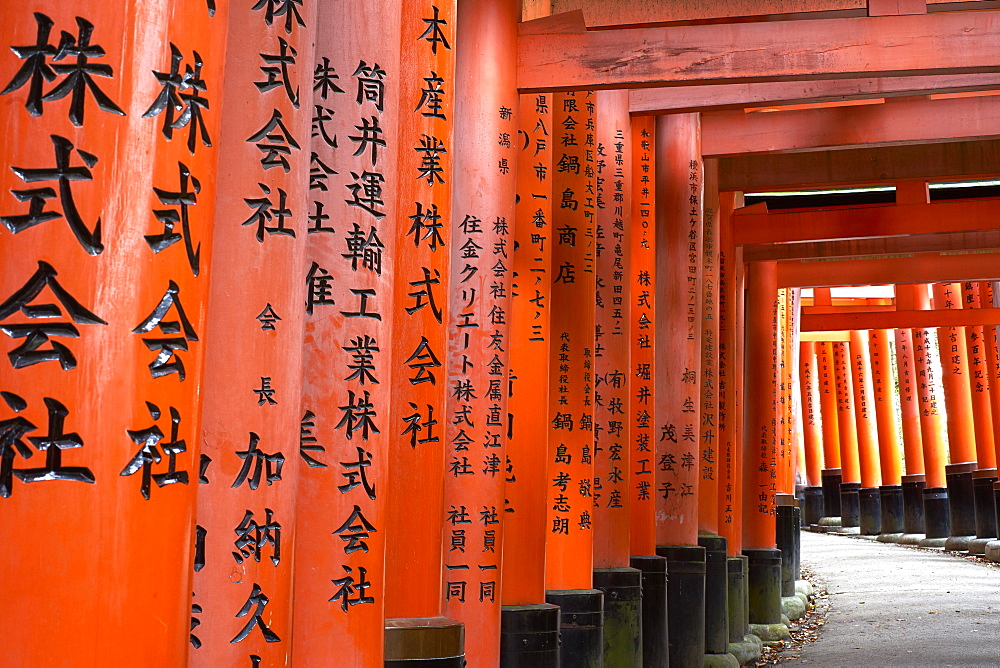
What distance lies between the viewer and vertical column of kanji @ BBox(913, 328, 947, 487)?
19.3m

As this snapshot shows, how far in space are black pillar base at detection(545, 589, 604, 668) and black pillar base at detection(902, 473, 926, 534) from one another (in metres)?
15.5

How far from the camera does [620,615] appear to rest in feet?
23.4

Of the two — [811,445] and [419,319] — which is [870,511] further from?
[419,319]

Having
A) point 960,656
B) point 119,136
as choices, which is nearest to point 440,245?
point 119,136

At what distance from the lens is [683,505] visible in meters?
8.80

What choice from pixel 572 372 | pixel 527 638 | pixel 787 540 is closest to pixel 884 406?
pixel 787 540

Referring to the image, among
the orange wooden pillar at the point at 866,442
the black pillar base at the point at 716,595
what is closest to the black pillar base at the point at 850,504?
the orange wooden pillar at the point at 866,442

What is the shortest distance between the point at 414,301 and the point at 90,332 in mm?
2354

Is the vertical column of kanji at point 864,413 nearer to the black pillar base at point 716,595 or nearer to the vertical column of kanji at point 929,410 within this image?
the vertical column of kanji at point 929,410

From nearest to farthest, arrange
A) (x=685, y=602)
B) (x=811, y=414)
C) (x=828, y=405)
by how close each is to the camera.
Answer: (x=685, y=602), (x=828, y=405), (x=811, y=414)

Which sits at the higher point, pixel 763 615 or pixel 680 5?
pixel 680 5

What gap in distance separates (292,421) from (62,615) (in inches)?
51.5

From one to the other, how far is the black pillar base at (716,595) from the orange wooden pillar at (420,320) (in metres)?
5.67

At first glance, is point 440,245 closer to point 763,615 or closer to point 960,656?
point 960,656
